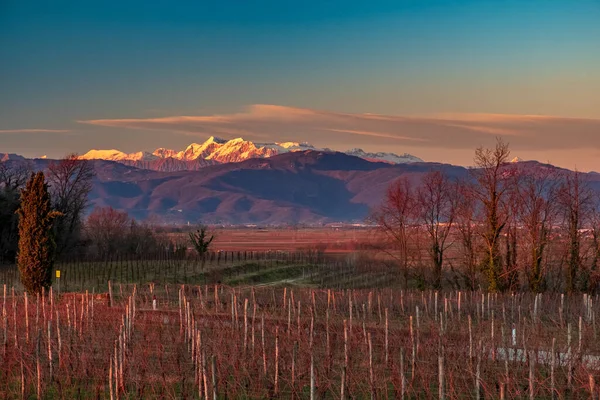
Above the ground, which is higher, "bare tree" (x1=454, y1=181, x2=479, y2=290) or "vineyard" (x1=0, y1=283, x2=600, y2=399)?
"bare tree" (x1=454, y1=181, x2=479, y2=290)

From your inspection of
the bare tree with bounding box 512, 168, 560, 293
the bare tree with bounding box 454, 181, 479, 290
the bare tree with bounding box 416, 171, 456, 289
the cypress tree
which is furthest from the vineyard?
the bare tree with bounding box 416, 171, 456, 289

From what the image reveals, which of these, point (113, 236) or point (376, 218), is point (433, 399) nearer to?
point (376, 218)

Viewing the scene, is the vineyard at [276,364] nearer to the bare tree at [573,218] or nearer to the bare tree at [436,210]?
the bare tree at [573,218]

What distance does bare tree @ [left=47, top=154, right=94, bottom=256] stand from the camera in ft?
219

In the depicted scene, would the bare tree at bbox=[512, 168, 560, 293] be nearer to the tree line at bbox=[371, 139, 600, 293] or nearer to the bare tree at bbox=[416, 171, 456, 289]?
the tree line at bbox=[371, 139, 600, 293]

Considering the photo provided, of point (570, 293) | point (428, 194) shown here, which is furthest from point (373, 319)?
point (428, 194)

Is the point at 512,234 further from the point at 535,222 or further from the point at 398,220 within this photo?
the point at 398,220

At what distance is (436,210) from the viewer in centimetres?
5941

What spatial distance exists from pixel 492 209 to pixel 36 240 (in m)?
24.9

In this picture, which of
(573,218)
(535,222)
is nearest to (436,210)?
(535,222)

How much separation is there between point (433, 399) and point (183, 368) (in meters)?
6.76

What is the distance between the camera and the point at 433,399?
18.9 m

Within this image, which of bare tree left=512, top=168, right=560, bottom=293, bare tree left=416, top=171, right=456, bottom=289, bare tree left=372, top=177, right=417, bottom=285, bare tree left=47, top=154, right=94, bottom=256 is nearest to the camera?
bare tree left=512, top=168, right=560, bottom=293

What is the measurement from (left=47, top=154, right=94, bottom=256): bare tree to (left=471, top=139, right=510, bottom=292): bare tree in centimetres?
3470
